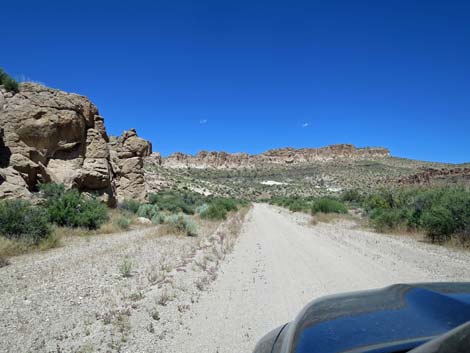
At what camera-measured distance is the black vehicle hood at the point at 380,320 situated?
5.84 feet

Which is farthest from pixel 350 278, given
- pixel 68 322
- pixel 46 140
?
pixel 46 140

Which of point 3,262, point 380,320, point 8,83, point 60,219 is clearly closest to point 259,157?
point 8,83

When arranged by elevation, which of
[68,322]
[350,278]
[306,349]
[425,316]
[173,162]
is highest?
[173,162]

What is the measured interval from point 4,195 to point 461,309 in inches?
677

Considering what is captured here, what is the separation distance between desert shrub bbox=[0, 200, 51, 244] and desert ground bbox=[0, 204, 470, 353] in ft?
3.47

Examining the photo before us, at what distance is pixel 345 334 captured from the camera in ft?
6.27

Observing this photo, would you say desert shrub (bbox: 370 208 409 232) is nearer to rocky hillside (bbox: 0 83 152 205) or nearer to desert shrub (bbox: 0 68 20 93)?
rocky hillside (bbox: 0 83 152 205)

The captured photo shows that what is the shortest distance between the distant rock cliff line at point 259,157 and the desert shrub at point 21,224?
13369cm

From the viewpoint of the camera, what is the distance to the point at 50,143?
1973 centimetres

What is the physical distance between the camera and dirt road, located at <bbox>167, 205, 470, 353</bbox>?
16.8ft

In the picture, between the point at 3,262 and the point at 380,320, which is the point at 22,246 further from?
the point at 380,320

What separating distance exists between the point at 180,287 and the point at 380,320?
18.9ft

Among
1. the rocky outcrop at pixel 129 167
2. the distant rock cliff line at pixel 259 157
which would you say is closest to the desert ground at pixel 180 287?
the rocky outcrop at pixel 129 167

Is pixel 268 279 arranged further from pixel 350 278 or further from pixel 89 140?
pixel 89 140
